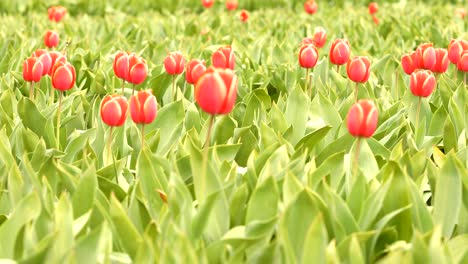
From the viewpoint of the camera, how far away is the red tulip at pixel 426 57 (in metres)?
3.46

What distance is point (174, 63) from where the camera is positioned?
3428mm

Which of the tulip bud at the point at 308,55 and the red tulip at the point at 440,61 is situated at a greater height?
the tulip bud at the point at 308,55

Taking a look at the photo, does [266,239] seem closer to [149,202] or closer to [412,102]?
[149,202]

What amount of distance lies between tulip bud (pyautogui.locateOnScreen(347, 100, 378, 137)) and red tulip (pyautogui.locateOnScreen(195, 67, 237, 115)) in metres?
0.42

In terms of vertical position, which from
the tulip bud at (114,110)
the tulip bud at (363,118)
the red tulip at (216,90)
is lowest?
the tulip bud at (114,110)

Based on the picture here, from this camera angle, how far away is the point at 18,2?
Result: 29.3 feet

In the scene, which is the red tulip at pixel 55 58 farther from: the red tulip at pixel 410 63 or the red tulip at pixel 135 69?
the red tulip at pixel 410 63

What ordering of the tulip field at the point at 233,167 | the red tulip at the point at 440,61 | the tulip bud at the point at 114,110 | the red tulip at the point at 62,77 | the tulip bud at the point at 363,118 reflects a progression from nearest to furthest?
the tulip field at the point at 233,167
the tulip bud at the point at 363,118
the tulip bud at the point at 114,110
the red tulip at the point at 62,77
the red tulip at the point at 440,61

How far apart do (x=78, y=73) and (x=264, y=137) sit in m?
1.76

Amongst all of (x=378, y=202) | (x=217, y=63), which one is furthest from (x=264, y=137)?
(x=378, y=202)

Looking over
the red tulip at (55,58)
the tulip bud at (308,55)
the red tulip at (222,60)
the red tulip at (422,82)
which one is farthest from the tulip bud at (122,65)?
the red tulip at (422,82)

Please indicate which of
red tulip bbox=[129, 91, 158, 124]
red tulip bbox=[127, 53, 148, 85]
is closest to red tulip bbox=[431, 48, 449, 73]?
red tulip bbox=[127, 53, 148, 85]

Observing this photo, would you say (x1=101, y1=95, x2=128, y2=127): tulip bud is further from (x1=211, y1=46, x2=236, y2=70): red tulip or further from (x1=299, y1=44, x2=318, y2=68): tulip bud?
(x1=299, y1=44, x2=318, y2=68): tulip bud

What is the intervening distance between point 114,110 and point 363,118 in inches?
31.7
